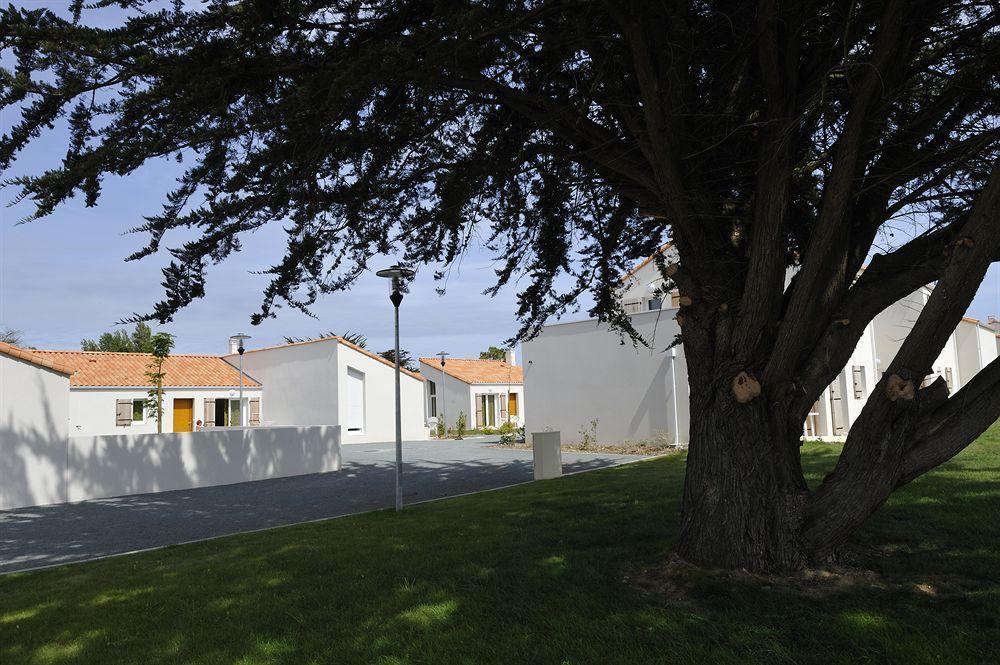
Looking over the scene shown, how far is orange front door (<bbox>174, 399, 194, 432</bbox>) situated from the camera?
104 feet

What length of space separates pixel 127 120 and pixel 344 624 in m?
4.24

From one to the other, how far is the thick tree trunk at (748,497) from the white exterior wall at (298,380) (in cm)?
2811

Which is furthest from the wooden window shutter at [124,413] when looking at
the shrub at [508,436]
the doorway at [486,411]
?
the doorway at [486,411]

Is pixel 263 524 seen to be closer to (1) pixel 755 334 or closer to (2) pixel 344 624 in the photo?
(2) pixel 344 624

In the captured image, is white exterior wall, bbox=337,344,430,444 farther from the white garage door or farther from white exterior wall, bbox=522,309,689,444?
white exterior wall, bbox=522,309,689,444

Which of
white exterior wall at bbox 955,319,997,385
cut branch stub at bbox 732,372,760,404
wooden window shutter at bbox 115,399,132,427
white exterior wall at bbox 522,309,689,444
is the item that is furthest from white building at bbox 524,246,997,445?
wooden window shutter at bbox 115,399,132,427

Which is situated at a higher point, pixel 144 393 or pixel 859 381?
pixel 144 393

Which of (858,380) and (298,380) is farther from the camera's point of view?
(298,380)

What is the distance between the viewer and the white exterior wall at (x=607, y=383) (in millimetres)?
23188

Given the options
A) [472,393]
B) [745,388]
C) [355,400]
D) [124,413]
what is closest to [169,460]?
[124,413]

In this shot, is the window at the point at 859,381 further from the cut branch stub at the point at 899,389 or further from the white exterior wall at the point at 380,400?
the cut branch stub at the point at 899,389

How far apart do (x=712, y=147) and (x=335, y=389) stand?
1146 inches

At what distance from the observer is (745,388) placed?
5.64 meters

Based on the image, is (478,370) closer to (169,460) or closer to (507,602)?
(169,460)
